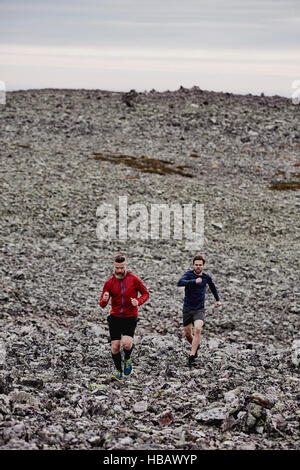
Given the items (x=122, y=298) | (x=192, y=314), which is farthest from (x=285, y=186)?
(x=122, y=298)

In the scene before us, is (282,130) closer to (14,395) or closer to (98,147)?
(98,147)

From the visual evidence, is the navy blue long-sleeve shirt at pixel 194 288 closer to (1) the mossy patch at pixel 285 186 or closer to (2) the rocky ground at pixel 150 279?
(2) the rocky ground at pixel 150 279

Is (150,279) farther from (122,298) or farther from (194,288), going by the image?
(122,298)

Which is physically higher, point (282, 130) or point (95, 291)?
point (282, 130)

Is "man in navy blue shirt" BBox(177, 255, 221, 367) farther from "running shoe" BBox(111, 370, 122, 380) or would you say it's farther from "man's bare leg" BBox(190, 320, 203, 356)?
"running shoe" BBox(111, 370, 122, 380)

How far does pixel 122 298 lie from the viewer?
10539 millimetres

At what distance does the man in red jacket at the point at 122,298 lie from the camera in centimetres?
1041

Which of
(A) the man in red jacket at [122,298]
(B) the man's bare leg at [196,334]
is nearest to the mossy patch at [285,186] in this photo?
(B) the man's bare leg at [196,334]

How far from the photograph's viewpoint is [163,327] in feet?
57.3

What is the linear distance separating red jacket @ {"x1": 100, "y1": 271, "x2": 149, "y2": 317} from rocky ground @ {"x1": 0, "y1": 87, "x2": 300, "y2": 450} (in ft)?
5.70

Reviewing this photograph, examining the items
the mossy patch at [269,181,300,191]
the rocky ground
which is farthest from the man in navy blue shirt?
the mossy patch at [269,181,300,191]
